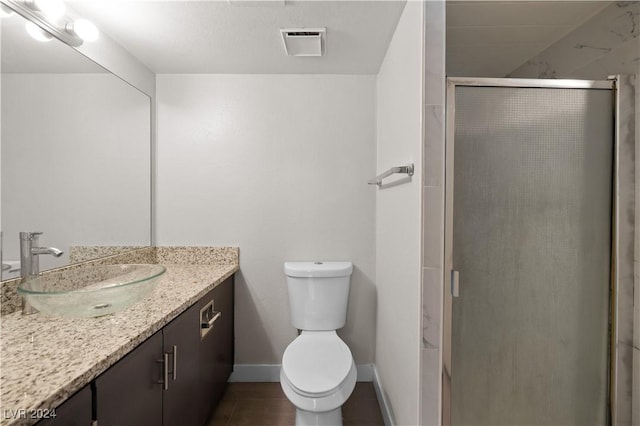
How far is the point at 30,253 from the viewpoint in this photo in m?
1.21

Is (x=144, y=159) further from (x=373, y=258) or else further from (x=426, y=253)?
(x=426, y=253)

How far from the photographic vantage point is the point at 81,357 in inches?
31.8

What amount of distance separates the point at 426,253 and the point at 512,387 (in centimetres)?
70

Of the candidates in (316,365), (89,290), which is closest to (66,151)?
(89,290)

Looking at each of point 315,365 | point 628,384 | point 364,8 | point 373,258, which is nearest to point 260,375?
point 315,365

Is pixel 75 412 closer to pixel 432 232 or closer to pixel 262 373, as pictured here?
pixel 432 232

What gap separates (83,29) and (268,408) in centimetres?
221

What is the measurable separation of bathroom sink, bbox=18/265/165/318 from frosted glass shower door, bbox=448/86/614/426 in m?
1.22

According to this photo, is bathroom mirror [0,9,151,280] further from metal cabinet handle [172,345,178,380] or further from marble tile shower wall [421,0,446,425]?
marble tile shower wall [421,0,446,425]

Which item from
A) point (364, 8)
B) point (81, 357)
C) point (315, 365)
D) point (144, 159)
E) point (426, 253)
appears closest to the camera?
point (81, 357)

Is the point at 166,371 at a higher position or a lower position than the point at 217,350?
higher

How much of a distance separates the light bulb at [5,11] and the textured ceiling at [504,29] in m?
1.83

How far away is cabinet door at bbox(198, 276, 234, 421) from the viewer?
1.57 meters

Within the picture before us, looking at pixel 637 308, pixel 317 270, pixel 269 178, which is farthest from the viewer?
pixel 269 178
